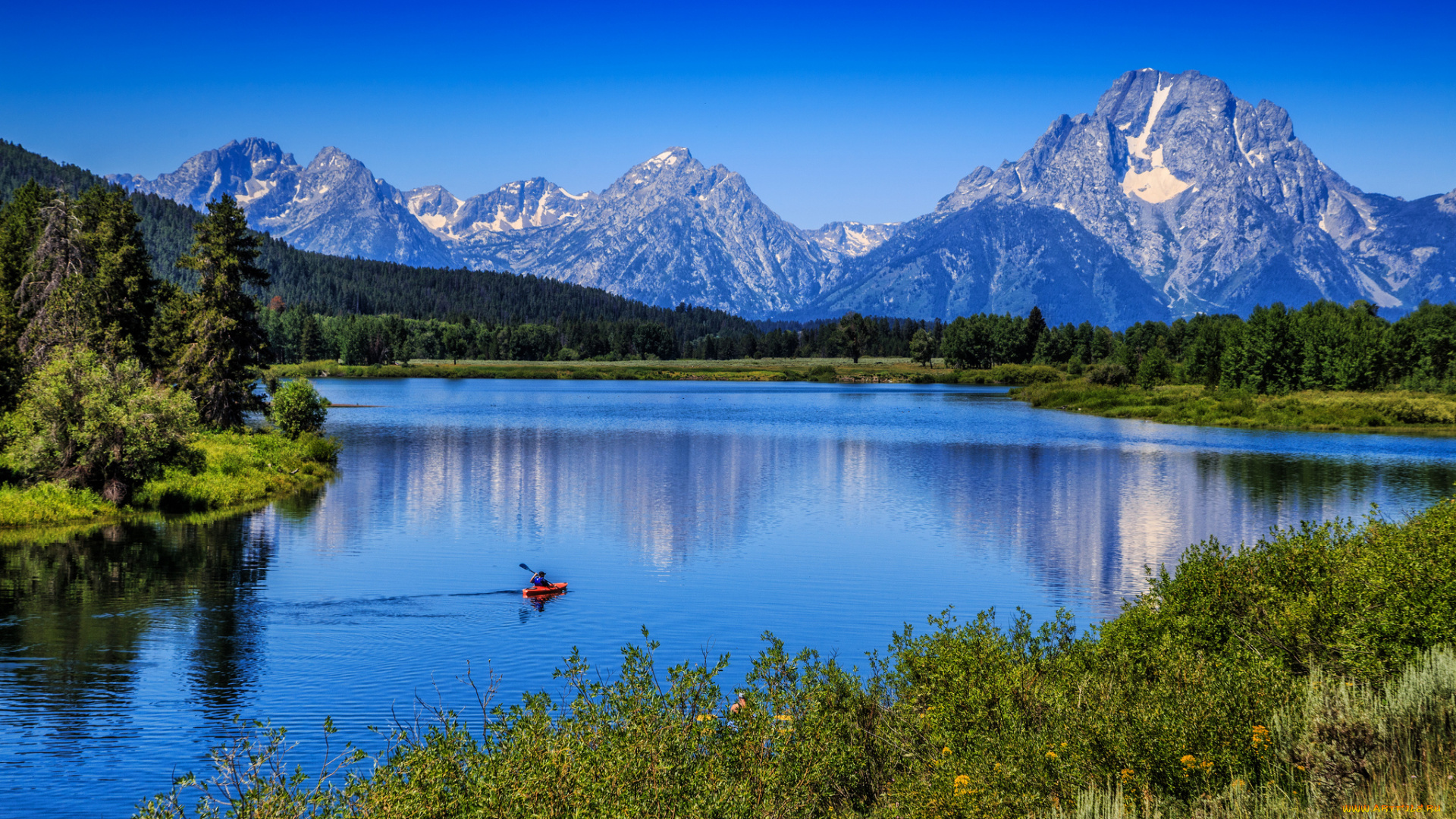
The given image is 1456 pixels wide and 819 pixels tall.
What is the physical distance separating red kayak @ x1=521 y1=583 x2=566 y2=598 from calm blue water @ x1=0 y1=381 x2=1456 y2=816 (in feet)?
2.14

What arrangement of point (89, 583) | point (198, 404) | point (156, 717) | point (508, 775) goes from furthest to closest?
point (198, 404) < point (89, 583) < point (156, 717) < point (508, 775)

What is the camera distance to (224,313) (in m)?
71.3

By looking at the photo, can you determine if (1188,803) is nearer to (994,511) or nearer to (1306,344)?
(994,511)

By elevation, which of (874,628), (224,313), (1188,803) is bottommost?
(874,628)

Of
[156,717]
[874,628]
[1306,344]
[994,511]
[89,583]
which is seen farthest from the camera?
[1306,344]

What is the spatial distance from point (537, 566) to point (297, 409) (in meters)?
44.0

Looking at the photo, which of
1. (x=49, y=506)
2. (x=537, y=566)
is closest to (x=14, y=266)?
(x=49, y=506)

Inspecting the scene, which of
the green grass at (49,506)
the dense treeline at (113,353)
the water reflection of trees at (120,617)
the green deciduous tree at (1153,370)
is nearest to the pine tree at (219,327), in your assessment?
the dense treeline at (113,353)

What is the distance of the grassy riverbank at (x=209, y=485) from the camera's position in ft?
152

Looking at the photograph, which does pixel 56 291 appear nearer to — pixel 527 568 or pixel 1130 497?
pixel 527 568

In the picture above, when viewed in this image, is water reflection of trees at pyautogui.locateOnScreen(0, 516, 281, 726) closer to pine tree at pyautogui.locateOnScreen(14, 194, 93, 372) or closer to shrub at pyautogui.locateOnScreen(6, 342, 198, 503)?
shrub at pyautogui.locateOnScreen(6, 342, 198, 503)

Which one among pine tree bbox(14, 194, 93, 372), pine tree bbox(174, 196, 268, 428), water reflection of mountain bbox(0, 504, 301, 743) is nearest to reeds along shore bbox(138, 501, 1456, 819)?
water reflection of mountain bbox(0, 504, 301, 743)

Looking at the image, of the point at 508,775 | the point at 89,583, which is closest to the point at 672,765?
the point at 508,775

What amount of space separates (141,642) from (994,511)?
140 ft
